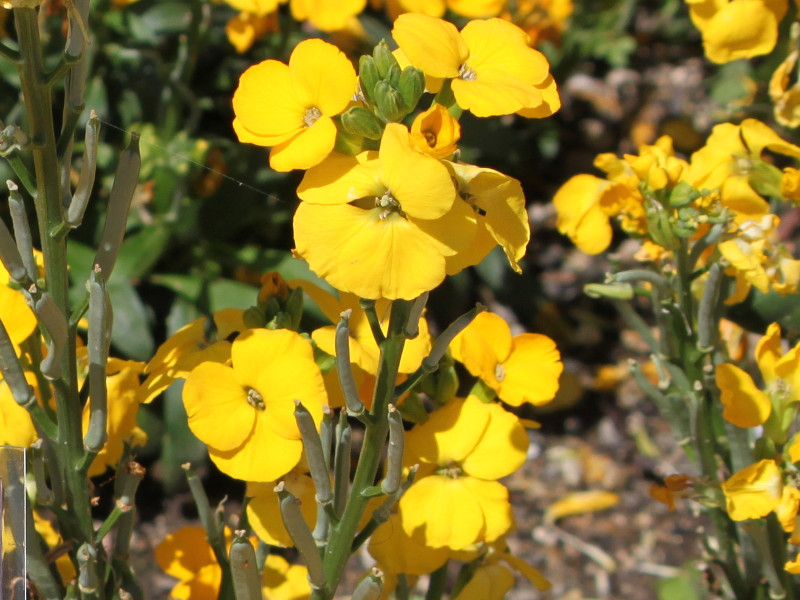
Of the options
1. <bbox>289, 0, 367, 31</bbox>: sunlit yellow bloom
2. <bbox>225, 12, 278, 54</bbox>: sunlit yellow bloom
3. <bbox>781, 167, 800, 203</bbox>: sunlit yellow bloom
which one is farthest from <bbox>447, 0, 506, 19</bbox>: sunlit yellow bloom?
<bbox>781, 167, 800, 203</bbox>: sunlit yellow bloom

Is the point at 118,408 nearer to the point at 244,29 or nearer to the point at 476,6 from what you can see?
the point at 244,29

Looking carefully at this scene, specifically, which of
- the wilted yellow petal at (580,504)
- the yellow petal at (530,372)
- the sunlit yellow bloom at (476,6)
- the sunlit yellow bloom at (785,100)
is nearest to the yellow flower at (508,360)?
the yellow petal at (530,372)

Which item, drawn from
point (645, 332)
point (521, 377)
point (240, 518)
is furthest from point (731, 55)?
point (240, 518)

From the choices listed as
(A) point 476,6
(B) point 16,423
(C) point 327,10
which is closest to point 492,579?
(B) point 16,423

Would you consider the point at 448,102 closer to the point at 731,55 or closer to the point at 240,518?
the point at 240,518

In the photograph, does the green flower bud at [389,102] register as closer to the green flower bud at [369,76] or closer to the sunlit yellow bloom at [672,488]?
the green flower bud at [369,76]

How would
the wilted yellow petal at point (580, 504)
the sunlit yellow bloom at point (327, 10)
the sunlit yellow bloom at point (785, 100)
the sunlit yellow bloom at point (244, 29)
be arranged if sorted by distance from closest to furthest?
the sunlit yellow bloom at point (785, 100) → the sunlit yellow bloom at point (327, 10) → the sunlit yellow bloom at point (244, 29) → the wilted yellow petal at point (580, 504)

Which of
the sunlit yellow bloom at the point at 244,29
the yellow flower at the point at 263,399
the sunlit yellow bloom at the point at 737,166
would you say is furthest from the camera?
the sunlit yellow bloom at the point at 244,29
